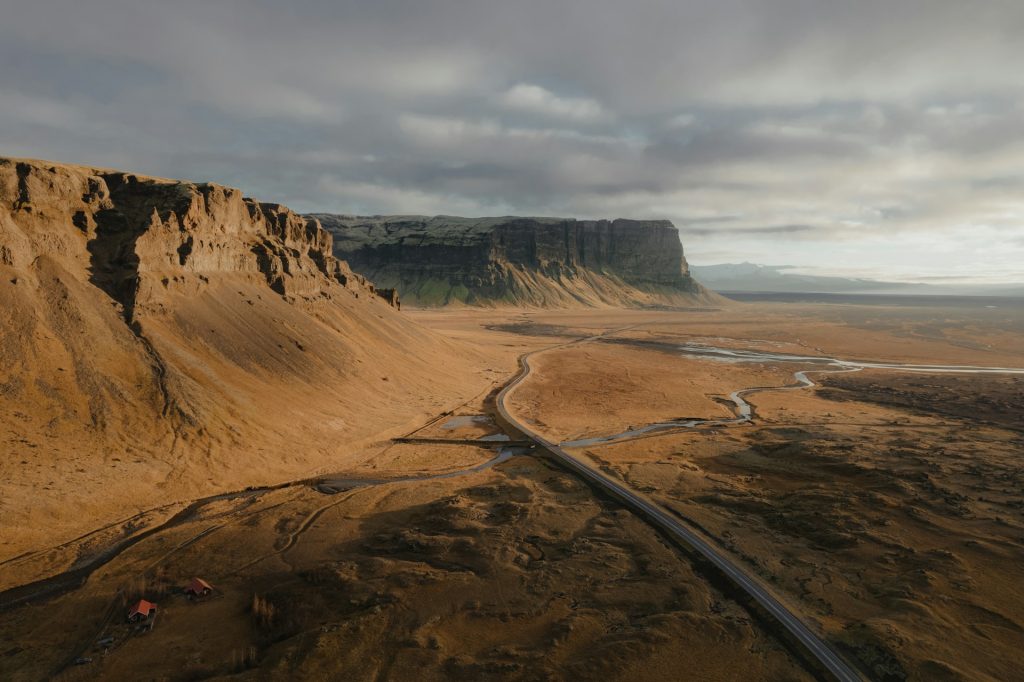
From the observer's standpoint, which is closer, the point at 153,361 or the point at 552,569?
the point at 552,569

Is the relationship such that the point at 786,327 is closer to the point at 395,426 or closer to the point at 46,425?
the point at 395,426

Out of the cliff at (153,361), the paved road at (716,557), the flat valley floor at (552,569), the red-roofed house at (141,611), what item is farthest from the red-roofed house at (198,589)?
the paved road at (716,557)

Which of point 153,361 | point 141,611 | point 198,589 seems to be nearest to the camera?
point 141,611

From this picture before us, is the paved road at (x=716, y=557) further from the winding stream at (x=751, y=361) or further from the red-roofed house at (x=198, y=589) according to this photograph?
the red-roofed house at (x=198, y=589)

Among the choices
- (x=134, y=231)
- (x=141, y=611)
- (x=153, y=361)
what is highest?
(x=134, y=231)

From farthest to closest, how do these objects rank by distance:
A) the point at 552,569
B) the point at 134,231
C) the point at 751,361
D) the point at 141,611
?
the point at 751,361, the point at 134,231, the point at 552,569, the point at 141,611

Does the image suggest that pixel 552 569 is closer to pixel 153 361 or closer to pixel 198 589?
pixel 198 589

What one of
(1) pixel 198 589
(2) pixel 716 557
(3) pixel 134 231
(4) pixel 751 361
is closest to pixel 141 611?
(1) pixel 198 589
